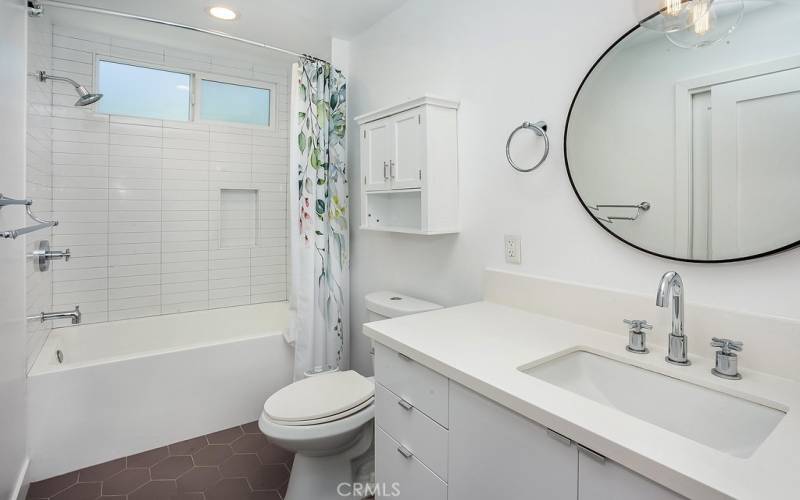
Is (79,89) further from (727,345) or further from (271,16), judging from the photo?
(727,345)

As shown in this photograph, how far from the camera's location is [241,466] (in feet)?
6.46

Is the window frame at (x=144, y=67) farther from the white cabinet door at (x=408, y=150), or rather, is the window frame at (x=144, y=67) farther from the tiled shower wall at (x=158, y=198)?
the white cabinet door at (x=408, y=150)

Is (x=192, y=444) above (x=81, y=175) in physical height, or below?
below

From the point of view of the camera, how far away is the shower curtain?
2.34 m

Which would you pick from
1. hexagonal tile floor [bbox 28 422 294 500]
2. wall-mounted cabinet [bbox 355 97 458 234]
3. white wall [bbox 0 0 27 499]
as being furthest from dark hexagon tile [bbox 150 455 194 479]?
wall-mounted cabinet [bbox 355 97 458 234]

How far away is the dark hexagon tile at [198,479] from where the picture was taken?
5.93 ft

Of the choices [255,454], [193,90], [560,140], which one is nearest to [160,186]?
[193,90]

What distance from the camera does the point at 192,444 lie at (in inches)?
84.9

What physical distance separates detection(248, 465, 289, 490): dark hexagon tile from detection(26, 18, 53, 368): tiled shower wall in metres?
1.22

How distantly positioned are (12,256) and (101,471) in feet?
3.58

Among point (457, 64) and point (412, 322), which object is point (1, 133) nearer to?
point (412, 322)

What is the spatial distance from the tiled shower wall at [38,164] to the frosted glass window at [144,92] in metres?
0.31

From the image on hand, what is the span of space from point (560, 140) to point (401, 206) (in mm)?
985

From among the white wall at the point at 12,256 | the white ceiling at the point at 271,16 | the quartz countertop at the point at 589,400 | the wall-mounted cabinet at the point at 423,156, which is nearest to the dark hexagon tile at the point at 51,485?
the white wall at the point at 12,256
